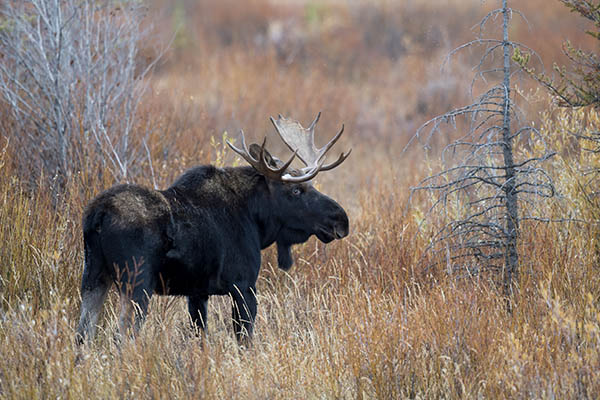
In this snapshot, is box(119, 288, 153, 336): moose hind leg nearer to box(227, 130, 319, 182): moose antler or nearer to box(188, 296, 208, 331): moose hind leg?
box(188, 296, 208, 331): moose hind leg

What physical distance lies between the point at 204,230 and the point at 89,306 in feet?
2.66

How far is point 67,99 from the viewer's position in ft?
23.2

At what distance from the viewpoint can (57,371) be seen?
3.89 metres

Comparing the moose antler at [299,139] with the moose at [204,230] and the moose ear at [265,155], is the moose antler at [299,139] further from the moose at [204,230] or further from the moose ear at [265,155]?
the moose ear at [265,155]

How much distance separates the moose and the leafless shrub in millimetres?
1755

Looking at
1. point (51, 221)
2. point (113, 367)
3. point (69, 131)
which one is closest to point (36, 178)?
point (69, 131)

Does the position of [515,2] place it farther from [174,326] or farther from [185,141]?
[174,326]

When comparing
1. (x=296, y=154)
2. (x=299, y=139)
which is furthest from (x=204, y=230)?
(x=299, y=139)

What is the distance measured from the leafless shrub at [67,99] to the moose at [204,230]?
175 centimetres

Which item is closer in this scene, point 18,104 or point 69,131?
point 69,131

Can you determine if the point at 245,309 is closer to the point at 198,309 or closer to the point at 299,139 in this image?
the point at 198,309

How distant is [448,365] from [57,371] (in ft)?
6.64

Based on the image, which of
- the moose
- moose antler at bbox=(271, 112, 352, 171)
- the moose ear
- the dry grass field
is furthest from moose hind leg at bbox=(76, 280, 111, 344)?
moose antler at bbox=(271, 112, 352, 171)

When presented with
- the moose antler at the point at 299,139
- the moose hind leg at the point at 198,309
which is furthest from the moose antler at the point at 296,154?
the moose hind leg at the point at 198,309
